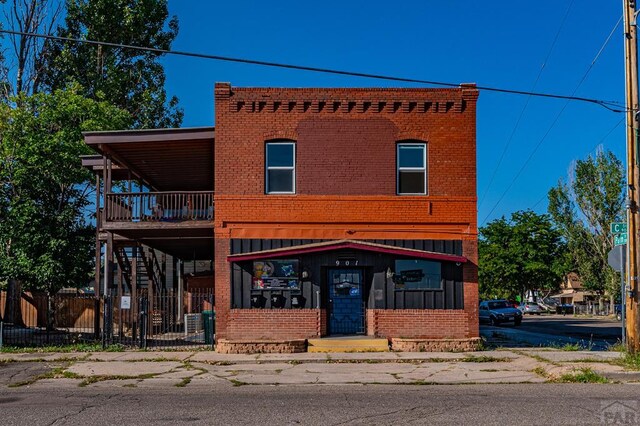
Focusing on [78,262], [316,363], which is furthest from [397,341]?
[78,262]

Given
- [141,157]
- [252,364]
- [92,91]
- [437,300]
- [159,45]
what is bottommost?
[252,364]

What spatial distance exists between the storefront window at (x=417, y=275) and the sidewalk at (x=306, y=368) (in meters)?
1.96

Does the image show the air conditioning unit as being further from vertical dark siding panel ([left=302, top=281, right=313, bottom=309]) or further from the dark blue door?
the dark blue door

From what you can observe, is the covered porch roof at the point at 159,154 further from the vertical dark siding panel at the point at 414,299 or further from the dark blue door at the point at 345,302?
the vertical dark siding panel at the point at 414,299

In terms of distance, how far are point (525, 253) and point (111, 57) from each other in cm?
3936

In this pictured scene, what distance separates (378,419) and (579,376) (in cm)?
570

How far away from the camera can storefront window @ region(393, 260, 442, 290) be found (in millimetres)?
18141

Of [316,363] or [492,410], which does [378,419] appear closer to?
[492,410]

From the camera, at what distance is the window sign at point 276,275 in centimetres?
1805

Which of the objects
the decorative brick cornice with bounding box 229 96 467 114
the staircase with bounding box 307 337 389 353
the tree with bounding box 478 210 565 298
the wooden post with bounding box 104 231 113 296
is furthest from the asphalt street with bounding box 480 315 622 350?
the tree with bounding box 478 210 565 298

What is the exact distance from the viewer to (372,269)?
1817 cm

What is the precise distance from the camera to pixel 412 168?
1864 centimetres

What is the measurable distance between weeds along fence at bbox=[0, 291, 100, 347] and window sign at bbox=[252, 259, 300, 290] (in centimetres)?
482

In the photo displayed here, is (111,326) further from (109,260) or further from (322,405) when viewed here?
(322,405)
